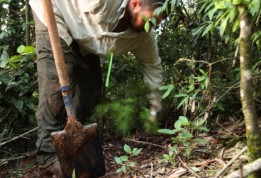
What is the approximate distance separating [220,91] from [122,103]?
0.97m

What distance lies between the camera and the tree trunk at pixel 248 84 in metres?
1.73

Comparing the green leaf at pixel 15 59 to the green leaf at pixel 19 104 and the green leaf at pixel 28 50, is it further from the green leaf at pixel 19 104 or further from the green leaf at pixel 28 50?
the green leaf at pixel 19 104

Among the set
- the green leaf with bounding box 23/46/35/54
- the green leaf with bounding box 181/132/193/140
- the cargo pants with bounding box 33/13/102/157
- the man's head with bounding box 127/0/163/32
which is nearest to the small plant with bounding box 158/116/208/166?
the green leaf with bounding box 181/132/193/140

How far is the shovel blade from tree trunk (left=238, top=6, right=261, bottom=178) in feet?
4.11

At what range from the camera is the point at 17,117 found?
371cm

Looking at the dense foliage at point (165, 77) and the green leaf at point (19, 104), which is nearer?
the dense foliage at point (165, 77)

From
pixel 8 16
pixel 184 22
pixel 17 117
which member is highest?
pixel 8 16

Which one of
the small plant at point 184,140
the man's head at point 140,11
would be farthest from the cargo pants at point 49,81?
the small plant at point 184,140

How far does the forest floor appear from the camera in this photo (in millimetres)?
2229

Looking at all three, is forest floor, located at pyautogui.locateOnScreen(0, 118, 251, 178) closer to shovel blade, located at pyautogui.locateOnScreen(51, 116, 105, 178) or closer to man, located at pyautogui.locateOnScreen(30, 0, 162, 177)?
shovel blade, located at pyautogui.locateOnScreen(51, 116, 105, 178)

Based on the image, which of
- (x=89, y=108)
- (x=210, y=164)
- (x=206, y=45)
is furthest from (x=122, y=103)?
(x=210, y=164)

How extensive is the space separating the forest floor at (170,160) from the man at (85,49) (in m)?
0.35

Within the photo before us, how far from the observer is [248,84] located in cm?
174

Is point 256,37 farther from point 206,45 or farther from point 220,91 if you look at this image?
point 206,45
